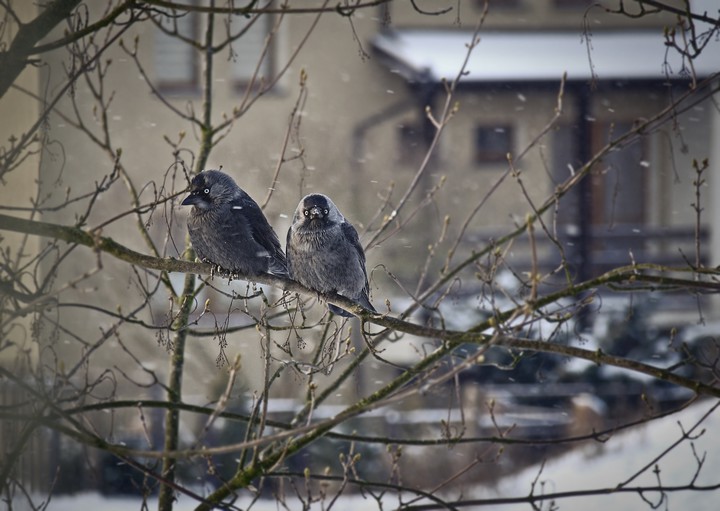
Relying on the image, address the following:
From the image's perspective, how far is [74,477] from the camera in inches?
A: 341

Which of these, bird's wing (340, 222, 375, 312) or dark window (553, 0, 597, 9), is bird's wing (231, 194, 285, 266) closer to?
bird's wing (340, 222, 375, 312)

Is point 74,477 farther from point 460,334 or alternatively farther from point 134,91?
point 460,334

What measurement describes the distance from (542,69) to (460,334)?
9.48 metres

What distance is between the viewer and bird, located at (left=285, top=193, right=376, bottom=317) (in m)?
3.57

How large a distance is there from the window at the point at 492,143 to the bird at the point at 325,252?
8873mm

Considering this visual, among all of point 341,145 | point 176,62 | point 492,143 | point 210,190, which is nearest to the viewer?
point 210,190

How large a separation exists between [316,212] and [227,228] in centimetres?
37

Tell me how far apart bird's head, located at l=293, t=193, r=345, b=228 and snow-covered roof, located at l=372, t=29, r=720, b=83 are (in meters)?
7.58

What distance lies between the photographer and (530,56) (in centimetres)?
1207

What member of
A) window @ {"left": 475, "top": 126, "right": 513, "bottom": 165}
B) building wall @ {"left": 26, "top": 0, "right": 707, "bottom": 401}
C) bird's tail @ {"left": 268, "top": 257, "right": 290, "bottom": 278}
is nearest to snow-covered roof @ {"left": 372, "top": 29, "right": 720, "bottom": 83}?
building wall @ {"left": 26, "top": 0, "right": 707, "bottom": 401}

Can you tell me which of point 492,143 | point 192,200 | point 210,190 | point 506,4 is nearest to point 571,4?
point 506,4

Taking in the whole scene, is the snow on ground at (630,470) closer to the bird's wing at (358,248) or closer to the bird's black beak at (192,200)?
the bird's wing at (358,248)

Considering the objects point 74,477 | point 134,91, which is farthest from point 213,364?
point 134,91

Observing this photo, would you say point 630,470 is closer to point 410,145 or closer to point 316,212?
point 410,145
